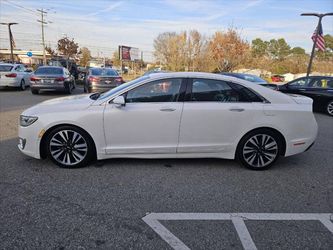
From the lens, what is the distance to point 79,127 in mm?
4352

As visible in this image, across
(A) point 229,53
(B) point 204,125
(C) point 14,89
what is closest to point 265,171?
(B) point 204,125

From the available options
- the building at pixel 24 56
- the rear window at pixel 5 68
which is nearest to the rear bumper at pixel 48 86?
the rear window at pixel 5 68

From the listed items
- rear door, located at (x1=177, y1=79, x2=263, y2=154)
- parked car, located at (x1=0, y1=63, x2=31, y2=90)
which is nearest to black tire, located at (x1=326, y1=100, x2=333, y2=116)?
rear door, located at (x1=177, y1=79, x2=263, y2=154)

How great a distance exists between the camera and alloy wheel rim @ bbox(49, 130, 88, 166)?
14.4 feet

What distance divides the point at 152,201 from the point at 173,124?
Result: 1.31 m

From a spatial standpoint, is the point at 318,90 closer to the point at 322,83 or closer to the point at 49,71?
the point at 322,83

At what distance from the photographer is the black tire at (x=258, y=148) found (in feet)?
15.1

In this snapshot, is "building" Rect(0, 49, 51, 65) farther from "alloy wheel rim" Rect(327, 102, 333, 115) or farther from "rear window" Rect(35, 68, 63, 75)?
"alloy wheel rim" Rect(327, 102, 333, 115)

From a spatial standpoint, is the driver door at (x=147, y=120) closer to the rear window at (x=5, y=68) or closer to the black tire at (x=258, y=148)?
the black tire at (x=258, y=148)

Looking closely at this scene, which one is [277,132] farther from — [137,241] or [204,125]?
[137,241]

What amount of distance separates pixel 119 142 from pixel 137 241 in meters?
1.90

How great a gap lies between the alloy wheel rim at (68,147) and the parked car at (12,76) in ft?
42.2

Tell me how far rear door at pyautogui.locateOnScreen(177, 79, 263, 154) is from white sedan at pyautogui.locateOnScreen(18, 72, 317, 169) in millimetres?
15

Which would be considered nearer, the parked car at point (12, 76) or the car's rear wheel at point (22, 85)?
the parked car at point (12, 76)
